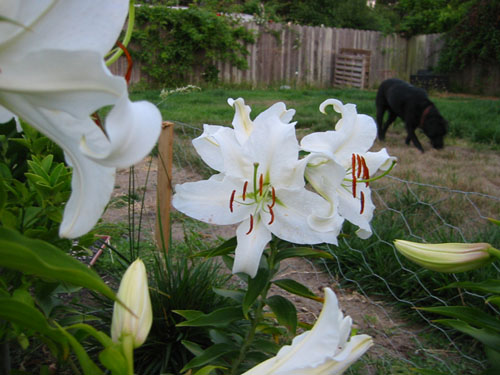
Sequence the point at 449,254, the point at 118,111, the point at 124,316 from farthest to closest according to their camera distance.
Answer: the point at 449,254 → the point at 124,316 → the point at 118,111

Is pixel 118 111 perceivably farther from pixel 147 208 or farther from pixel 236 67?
pixel 236 67

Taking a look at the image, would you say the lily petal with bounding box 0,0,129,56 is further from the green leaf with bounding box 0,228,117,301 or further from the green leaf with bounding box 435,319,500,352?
the green leaf with bounding box 435,319,500,352

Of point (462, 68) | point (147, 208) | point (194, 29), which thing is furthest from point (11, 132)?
point (462, 68)

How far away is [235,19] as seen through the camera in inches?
477

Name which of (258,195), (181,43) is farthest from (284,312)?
(181,43)

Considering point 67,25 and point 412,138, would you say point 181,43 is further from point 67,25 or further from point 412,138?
point 67,25

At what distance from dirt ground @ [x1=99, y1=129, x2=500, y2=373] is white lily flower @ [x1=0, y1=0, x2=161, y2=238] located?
109 cm

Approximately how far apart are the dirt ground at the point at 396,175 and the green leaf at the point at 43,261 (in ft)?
3.60

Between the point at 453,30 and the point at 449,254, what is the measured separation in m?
14.4

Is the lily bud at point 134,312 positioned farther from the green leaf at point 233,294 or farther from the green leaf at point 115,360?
the green leaf at point 233,294

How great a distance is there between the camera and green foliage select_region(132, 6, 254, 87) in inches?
422

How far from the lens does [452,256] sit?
0.76 m

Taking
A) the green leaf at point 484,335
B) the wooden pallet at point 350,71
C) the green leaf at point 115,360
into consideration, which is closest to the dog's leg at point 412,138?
the green leaf at point 484,335

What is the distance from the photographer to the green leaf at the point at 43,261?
1.24ft
